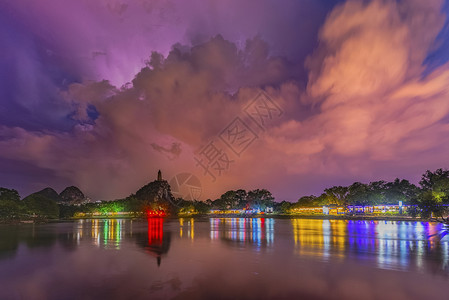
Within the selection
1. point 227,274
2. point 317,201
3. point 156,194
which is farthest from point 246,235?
point 156,194

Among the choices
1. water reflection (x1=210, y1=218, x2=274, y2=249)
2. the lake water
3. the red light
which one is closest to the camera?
the lake water

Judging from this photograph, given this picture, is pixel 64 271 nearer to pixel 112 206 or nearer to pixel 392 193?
pixel 392 193

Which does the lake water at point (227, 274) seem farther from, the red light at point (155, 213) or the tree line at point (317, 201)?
the red light at point (155, 213)

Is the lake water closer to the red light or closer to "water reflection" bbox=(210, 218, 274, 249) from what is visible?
"water reflection" bbox=(210, 218, 274, 249)

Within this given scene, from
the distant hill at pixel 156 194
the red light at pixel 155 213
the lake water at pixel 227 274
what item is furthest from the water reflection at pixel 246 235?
the distant hill at pixel 156 194

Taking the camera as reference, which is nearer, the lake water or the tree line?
the lake water

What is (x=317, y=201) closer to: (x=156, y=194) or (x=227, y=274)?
(x=156, y=194)

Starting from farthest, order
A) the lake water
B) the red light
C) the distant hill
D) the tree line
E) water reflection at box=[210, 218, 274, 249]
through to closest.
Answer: the distant hill, the red light, the tree line, water reflection at box=[210, 218, 274, 249], the lake water

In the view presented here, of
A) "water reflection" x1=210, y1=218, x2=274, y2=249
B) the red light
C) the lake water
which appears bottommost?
the red light

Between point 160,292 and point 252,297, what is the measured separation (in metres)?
4.21

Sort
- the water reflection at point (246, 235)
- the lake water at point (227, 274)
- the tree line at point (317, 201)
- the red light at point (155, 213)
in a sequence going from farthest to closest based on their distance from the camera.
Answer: the red light at point (155, 213) → the tree line at point (317, 201) → the water reflection at point (246, 235) → the lake water at point (227, 274)

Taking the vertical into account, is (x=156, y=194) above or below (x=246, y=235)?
above

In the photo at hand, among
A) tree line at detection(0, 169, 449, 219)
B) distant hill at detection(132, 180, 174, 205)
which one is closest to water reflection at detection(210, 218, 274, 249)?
tree line at detection(0, 169, 449, 219)

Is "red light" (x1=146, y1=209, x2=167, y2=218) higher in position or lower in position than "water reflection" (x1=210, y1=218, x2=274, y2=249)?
lower
